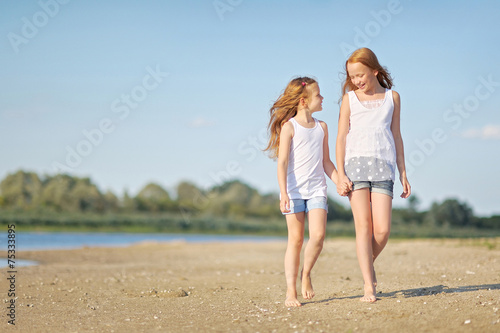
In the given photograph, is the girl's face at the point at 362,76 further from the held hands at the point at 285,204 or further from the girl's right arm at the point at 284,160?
the held hands at the point at 285,204

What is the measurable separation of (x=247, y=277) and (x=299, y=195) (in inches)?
142

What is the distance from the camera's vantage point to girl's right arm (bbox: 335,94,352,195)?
16.4 ft

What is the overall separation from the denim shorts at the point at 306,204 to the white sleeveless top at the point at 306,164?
38 mm

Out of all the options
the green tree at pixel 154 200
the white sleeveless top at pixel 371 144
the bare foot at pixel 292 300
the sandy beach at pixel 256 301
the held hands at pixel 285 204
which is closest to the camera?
the sandy beach at pixel 256 301

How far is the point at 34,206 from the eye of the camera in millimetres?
46938

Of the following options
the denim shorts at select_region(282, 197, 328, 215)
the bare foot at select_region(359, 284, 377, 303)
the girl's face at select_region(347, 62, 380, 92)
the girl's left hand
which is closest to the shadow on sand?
the bare foot at select_region(359, 284, 377, 303)

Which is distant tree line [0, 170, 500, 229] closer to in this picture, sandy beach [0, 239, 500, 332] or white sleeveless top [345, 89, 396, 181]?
sandy beach [0, 239, 500, 332]

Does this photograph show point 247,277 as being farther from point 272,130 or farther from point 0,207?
point 0,207

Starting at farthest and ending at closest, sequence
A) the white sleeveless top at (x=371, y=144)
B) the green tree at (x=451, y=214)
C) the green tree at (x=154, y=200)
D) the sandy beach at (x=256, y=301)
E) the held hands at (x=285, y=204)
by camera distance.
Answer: the green tree at (x=154, y=200) < the green tree at (x=451, y=214) < the held hands at (x=285, y=204) < the white sleeveless top at (x=371, y=144) < the sandy beach at (x=256, y=301)

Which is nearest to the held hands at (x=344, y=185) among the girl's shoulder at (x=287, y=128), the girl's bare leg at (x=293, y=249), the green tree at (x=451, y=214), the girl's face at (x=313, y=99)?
the girl's bare leg at (x=293, y=249)

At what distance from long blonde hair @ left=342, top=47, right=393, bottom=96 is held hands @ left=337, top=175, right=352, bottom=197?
924 millimetres

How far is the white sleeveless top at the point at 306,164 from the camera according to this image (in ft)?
16.6

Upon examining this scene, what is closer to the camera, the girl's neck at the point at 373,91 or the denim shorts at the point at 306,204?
the denim shorts at the point at 306,204

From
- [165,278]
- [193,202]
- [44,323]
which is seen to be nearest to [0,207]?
[193,202]
